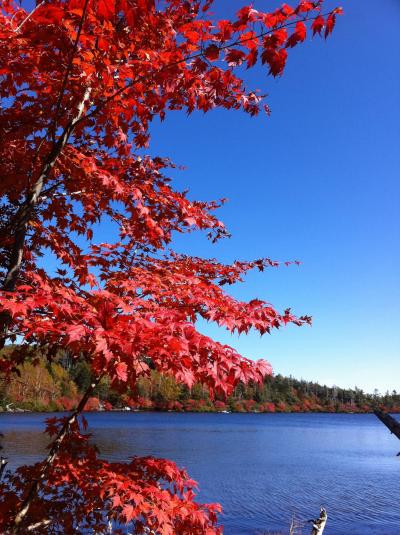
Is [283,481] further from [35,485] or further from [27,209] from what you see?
[27,209]

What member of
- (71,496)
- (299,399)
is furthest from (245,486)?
(299,399)

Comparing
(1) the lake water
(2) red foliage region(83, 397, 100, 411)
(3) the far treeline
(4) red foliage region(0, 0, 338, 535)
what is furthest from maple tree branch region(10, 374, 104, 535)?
(2) red foliage region(83, 397, 100, 411)

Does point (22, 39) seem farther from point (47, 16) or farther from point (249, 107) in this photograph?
point (249, 107)

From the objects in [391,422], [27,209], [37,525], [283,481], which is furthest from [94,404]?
[27,209]

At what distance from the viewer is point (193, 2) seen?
4.22 meters

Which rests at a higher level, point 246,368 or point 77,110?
point 77,110

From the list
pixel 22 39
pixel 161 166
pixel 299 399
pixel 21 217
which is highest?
pixel 22 39

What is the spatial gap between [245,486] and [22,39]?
2880cm

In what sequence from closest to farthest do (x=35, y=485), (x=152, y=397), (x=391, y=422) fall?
(x=35, y=485) < (x=391, y=422) < (x=152, y=397)

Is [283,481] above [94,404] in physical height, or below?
above

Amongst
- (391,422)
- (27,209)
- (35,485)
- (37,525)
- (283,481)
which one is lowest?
(283,481)

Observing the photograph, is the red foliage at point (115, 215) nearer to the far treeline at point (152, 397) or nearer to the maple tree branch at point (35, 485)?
the maple tree branch at point (35, 485)

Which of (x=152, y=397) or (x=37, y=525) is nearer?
(x=37, y=525)

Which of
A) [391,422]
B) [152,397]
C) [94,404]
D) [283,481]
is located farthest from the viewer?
[152,397]
